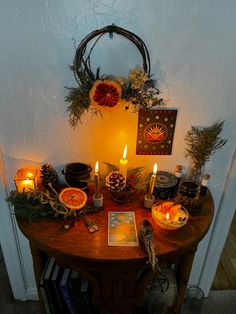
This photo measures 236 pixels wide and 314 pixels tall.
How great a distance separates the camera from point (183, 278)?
4.12ft

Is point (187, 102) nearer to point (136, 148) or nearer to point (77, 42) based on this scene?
point (136, 148)

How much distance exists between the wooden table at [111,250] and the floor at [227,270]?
0.81 meters

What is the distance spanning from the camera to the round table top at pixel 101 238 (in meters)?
0.93

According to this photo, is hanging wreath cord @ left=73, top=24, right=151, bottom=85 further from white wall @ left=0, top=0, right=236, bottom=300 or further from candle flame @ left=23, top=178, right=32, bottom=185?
candle flame @ left=23, top=178, right=32, bottom=185

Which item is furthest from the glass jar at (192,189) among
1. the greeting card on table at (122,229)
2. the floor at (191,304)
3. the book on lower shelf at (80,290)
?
the floor at (191,304)

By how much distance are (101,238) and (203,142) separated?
24.6 inches

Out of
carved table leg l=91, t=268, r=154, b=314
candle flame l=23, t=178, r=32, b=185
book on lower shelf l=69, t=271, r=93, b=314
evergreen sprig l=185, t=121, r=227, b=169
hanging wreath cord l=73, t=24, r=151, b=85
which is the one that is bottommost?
book on lower shelf l=69, t=271, r=93, b=314

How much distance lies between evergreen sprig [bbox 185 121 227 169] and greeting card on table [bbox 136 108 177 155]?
0.31 feet

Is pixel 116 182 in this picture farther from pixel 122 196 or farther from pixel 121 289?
pixel 121 289

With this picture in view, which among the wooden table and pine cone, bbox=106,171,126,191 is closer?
the wooden table

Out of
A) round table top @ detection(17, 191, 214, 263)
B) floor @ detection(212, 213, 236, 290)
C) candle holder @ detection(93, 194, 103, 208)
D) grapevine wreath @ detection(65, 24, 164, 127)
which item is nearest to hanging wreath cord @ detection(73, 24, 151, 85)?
grapevine wreath @ detection(65, 24, 164, 127)

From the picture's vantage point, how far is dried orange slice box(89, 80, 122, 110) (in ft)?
3.23

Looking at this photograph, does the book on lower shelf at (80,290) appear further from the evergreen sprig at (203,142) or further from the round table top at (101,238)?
the evergreen sprig at (203,142)

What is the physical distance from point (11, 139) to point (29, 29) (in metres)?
0.49
